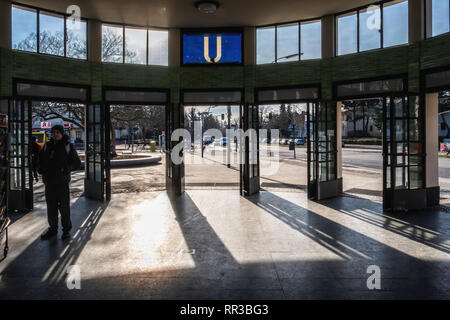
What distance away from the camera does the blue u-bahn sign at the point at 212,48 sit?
10.6 m

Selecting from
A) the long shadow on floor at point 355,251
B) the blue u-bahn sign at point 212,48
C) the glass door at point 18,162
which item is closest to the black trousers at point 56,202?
the glass door at point 18,162

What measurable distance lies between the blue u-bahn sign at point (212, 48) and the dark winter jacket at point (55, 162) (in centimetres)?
564

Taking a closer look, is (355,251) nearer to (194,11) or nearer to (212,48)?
(194,11)

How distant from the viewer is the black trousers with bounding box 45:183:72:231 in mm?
6094

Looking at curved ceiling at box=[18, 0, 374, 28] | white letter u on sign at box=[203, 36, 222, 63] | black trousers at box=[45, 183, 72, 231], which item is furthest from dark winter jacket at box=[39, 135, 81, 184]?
white letter u on sign at box=[203, 36, 222, 63]

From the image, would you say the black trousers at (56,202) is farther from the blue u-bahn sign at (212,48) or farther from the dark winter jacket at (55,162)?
the blue u-bahn sign at (212,48)

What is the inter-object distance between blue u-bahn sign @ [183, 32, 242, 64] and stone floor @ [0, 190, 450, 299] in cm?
477

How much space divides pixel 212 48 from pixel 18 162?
6.28 m

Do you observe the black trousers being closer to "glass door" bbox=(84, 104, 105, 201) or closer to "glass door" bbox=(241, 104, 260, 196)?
"glass door" bbox=(84, 104, 105, 201)

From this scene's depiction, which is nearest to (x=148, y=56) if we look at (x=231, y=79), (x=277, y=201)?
(x=231, y=79)

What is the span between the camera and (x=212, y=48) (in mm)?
10602

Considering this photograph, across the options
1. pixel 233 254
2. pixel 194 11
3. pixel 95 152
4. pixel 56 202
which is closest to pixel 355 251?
pixel 233 254

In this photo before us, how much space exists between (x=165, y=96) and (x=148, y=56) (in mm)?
1315

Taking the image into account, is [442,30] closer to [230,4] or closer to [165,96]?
[230,4]
